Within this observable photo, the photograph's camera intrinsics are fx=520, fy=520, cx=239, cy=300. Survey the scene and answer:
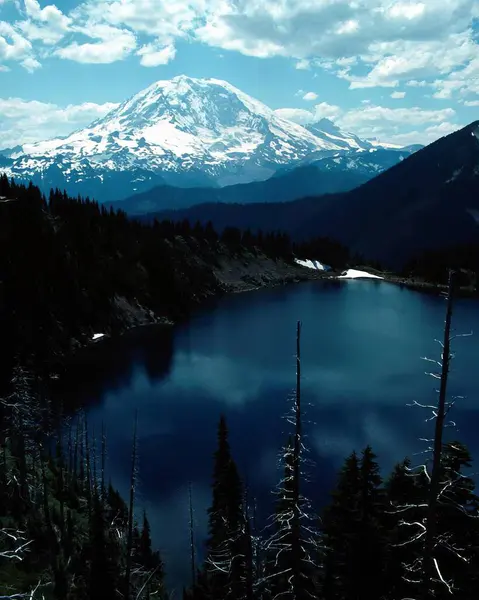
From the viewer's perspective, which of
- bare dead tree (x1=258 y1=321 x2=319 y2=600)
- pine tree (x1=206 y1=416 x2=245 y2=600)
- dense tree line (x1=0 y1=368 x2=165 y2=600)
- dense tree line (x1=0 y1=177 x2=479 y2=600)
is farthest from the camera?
pine tree (x1=206 y1=416 x2=245 y2=600)

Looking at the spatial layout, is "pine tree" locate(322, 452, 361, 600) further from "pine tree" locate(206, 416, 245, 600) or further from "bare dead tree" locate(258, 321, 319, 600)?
"pine tree" locate(206, 416, 245, 600)

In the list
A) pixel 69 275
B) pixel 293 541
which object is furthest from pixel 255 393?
pixel 69 275

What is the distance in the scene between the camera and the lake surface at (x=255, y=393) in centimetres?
5778

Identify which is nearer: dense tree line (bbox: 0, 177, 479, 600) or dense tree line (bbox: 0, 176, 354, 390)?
dense tree line (bbox: 0, 177, 479, 600)

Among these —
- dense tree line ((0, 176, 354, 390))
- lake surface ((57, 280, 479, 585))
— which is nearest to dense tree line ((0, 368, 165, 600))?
lake surface ((57, 280, 479, 585))

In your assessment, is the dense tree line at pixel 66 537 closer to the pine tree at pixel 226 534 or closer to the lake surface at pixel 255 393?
the lake surface at pixel 255 393

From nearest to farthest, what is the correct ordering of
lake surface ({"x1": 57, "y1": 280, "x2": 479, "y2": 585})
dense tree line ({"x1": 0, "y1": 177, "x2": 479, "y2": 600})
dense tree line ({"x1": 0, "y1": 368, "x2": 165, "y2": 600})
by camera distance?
dense tree line ({"x1": 0, "y1": 177, "x2": 479, "y2": 600})
dense tree line ({"x1": 0, "y1": 368, "x2": 165, "y2": 600})
lake surface ({"x1": 57, "y1": 280, "x2": 479, "y2": 585})

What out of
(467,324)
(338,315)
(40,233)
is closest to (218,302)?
(338,315)

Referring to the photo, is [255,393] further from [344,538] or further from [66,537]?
[344,538]

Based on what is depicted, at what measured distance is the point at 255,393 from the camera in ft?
283

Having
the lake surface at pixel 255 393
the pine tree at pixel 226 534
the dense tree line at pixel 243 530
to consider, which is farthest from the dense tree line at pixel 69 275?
the pine tree at pixel 226 534

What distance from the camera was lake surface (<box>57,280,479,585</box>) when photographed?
190 ft

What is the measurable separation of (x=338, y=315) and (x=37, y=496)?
115 meters

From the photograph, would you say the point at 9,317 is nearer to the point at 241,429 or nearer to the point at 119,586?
the point at 241,429
